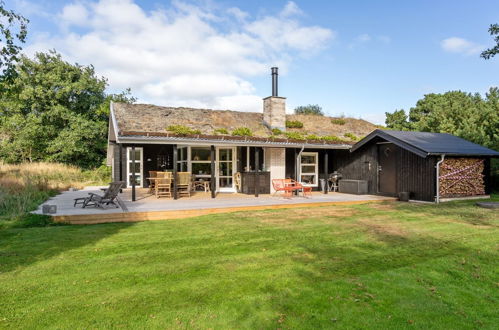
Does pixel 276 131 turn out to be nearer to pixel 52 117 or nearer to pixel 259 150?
pixel 259 150

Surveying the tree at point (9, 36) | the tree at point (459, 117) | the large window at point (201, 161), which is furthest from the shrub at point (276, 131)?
the tree at point (459, 117)

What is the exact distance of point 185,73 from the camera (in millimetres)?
26438

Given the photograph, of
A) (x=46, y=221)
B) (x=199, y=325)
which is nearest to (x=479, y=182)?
(x=199, y=325)

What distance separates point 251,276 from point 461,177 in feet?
35.8

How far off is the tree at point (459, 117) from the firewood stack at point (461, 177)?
4.11m

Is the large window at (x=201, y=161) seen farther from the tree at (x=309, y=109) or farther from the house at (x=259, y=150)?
the tree at (x=309, y=109)

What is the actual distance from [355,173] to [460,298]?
10901 millimetres

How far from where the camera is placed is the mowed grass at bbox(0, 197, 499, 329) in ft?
10.1

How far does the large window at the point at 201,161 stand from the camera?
1359 centimetres

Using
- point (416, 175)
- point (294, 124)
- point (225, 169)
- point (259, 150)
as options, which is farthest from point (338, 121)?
point (225, 169)

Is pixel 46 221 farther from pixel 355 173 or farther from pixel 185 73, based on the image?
pixel 185 73

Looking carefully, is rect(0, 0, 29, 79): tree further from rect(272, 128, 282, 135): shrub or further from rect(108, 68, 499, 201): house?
rect(272, 128, 282, 135): shrub

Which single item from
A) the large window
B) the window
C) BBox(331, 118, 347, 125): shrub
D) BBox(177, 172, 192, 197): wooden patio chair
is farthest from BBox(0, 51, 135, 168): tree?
BBox(331, 118, 347, 125): shrub

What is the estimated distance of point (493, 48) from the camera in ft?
39.4
